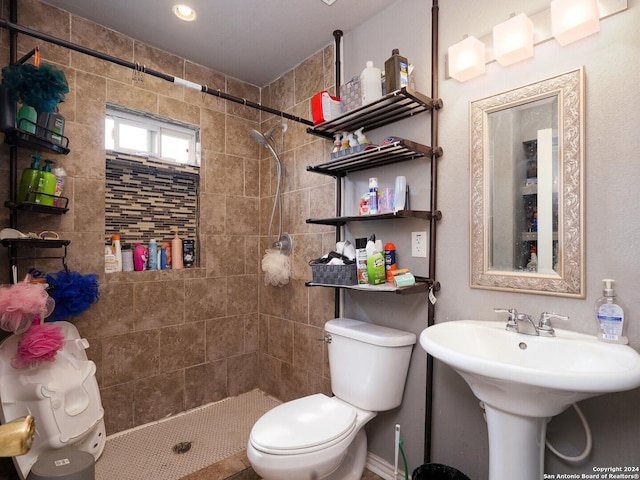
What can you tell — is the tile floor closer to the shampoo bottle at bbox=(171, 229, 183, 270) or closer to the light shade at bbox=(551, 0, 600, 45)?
the shampoo bottle at bbox=(171, 229, 183, 270)

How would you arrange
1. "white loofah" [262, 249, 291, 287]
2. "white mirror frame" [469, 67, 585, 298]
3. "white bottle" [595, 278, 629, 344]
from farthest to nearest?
"white loofah" [262, 249, 291, 287] < "white mirror frame" [469, 67, 585, 298] < "white bottle" [595, 278, 629, 344]

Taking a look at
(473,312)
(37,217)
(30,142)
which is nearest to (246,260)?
(37,217)

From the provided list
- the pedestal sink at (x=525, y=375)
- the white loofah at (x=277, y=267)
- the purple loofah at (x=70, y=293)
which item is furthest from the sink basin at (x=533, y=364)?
the purple loofah at (x=70, y=293)

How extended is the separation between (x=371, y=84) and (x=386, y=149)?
0.37 meters

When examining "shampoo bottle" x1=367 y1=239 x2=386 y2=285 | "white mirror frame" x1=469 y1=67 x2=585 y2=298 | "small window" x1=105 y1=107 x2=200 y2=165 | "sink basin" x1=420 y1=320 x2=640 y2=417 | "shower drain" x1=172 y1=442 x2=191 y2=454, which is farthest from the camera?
"small window" x1=105 y1=107 x2=200 y2=165

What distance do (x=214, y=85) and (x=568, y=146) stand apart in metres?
2.18

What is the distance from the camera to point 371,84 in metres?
1.64

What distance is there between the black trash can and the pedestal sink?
0.68 ft

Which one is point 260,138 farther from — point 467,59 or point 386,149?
point 467,59

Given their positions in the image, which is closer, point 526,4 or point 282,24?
point 526,4

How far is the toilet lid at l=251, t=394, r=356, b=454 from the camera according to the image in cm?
128

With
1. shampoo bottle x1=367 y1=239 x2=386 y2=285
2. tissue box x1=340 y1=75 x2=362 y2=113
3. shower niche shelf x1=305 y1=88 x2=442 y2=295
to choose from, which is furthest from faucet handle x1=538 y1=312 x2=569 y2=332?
tissue box x1=340 y1=75 x2=362 y2=113

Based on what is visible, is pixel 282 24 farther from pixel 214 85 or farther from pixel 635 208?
pixel 635 208

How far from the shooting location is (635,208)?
1095 mm
